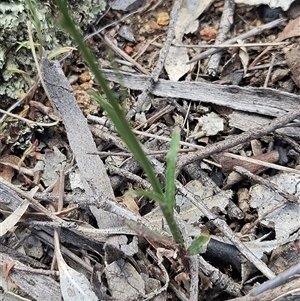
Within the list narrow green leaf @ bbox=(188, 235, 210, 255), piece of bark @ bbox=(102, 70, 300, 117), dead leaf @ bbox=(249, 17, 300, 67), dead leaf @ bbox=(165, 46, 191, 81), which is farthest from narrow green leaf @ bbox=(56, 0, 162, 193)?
dead leaf @ bbox=(249, 17, 300, 67)

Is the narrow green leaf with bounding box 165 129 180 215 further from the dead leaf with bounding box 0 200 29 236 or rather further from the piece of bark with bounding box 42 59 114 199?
the dead leaf with bounding box 0 200 29 236

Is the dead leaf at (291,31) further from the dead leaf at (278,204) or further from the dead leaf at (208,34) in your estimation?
the dead leaf at (278,204)

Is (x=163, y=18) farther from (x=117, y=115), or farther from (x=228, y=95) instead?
(x=117, y=115)

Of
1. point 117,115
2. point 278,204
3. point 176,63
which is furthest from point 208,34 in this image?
point 117,115

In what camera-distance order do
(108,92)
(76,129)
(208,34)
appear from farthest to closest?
(208,34) < (76,129) < (108,92)

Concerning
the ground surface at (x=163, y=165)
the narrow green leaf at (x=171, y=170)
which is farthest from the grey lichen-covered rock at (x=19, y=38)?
the narrow green leaf at (x=171, y=170)

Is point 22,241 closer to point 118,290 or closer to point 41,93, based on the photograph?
point 118,290
